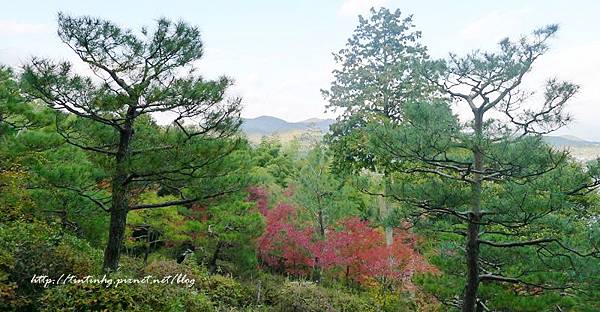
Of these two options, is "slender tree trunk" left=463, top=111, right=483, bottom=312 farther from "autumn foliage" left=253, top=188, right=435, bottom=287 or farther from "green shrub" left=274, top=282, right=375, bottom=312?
"autumn foliage" left=253, top=188, right=435, bottom=287

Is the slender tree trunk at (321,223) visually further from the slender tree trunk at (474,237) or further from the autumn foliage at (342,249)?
the slender tree trunk at (474,237)

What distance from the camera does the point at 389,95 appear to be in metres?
10.7

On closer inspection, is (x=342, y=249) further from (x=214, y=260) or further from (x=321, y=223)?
(x=214, y=260)

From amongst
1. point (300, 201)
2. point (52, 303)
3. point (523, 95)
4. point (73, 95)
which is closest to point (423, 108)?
point (523, 95)

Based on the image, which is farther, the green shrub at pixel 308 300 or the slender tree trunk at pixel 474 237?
the green shrub at pixel 308 300

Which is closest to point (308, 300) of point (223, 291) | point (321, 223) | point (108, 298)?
point (223, 291)

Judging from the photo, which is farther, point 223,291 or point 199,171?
point 223,291

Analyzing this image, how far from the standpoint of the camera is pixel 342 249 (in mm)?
11633

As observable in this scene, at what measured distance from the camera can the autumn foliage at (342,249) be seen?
11.1m

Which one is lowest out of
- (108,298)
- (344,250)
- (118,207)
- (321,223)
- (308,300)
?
(308,300)

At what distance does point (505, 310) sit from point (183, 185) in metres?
4.86

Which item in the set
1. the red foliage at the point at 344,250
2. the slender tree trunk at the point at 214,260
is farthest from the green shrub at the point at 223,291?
the red foliage at the point at 344,250

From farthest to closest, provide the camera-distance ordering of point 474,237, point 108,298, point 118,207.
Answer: point 474,237 < point 118,207 < point 108,298

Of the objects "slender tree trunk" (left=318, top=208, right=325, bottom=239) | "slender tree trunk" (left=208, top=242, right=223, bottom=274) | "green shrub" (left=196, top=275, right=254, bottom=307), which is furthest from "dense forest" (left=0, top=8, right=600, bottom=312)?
"slender tree trunk" (left=318, top=208, right=325, bottom=239)
